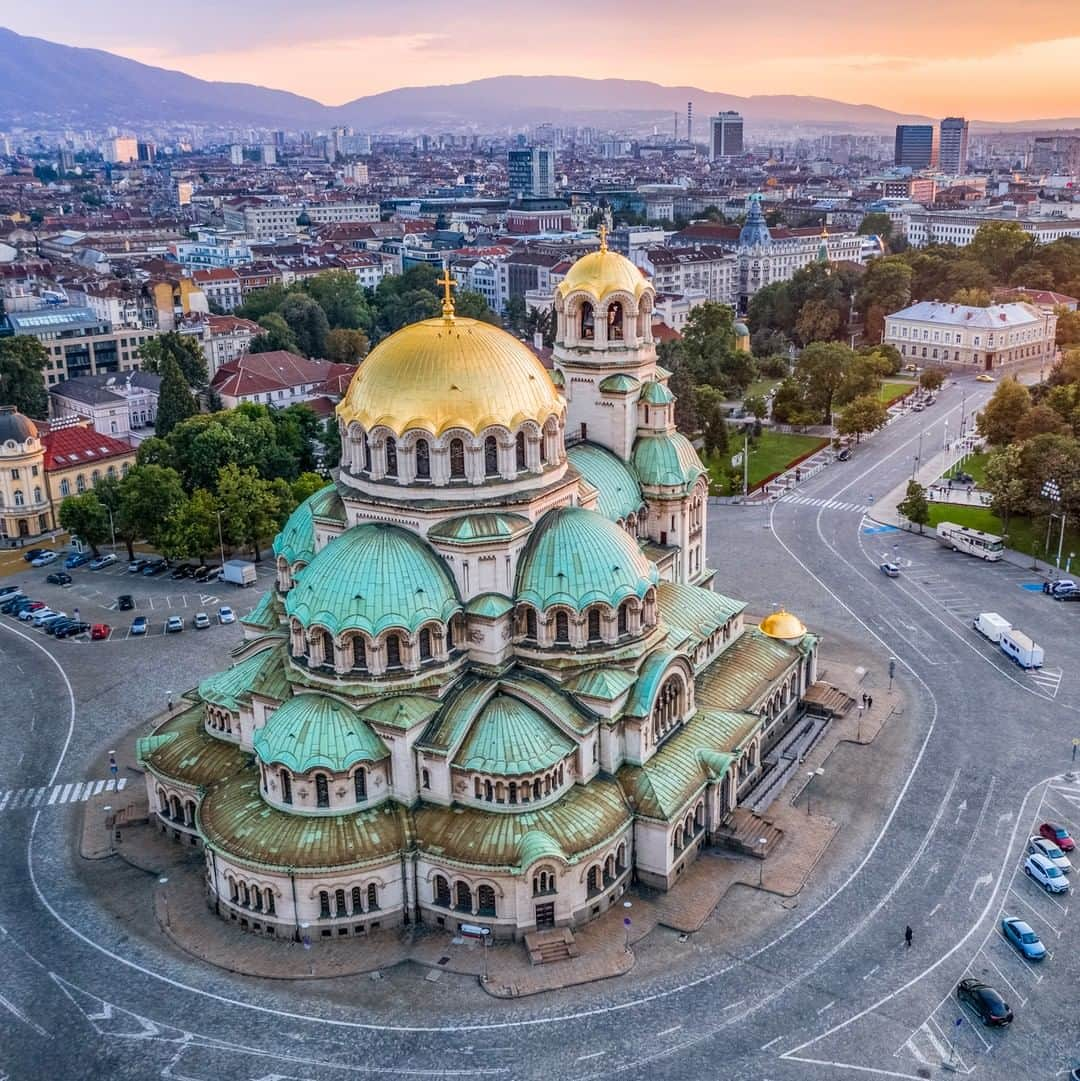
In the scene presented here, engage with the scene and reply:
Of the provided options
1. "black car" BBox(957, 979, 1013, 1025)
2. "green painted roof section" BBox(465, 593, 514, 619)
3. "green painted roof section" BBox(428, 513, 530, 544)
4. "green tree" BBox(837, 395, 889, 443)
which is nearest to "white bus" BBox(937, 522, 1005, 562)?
"green tree" BBox(837, 395, 889, 443)

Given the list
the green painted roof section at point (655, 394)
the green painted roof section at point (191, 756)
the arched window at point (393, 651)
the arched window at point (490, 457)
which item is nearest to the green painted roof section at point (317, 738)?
the arched window at point (393, 651)

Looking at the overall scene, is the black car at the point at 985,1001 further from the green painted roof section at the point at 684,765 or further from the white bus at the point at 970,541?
the white bus at the point at 970,541

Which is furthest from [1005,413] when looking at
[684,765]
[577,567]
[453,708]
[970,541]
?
[453,708]

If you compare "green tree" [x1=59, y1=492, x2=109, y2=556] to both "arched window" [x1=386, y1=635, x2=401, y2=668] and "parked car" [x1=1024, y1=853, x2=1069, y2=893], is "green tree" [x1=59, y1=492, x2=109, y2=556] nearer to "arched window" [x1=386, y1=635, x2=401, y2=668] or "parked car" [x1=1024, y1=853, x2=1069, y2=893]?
"arched window" [x1=386, y1=635, x2=401, y2=668]

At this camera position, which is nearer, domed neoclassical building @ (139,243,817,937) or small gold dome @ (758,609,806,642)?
domed neoclassical building @ (139,243,817,937)

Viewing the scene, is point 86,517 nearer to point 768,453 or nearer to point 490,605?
point 490,605

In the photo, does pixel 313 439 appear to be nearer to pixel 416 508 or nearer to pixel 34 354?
pixel 34 354

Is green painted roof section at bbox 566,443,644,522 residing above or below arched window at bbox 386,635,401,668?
above

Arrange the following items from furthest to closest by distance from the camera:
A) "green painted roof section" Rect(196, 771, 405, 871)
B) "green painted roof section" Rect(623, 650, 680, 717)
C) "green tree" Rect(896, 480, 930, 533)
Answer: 1. "green tree" Rect(896, 480, 930, 533)
2. "green painted roof section" Rect(623, 650, 680, 717)
3. "green painted roof section" Rect(196, 771, 405, 871)
